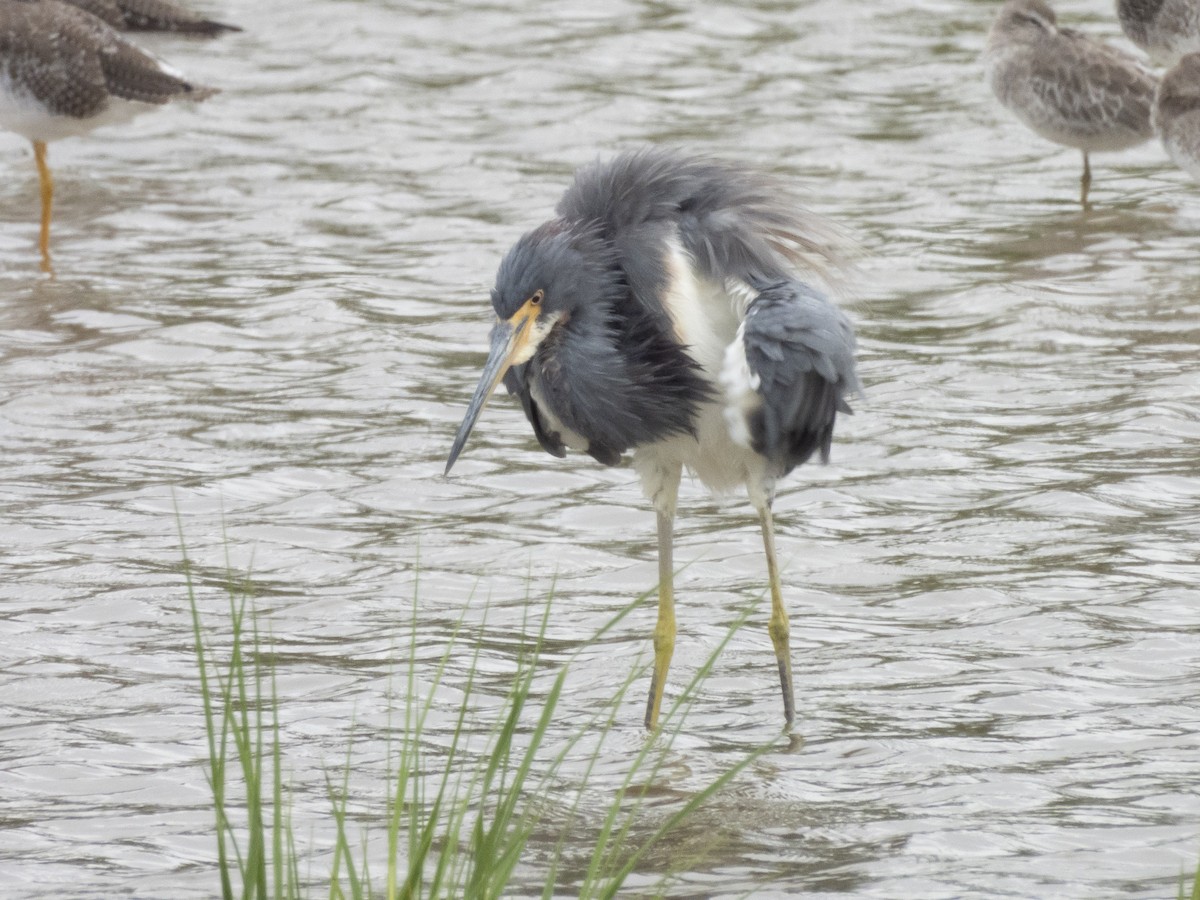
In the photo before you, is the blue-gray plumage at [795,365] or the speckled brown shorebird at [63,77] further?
the speckled brown shorebird at [63,77]

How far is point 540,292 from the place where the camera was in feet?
16.5

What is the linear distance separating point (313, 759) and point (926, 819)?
1626 millimetres

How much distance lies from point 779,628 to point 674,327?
984 millimetres

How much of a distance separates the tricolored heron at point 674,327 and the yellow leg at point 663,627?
307 mm

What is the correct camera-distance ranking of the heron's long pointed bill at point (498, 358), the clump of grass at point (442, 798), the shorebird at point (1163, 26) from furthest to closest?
the shorebird at point (1163, 26)
the heron's long pointed bill at point (498, 358)
the clump of grass at point (442, 798)

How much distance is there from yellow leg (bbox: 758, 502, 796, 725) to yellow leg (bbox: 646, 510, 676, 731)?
0.96 ft

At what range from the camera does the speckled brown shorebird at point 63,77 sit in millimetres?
10242

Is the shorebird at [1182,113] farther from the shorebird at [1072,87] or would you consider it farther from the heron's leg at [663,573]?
the heron's leg at [663,573]

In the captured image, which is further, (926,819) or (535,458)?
(535,458)

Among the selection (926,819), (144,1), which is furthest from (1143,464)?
(144,1)

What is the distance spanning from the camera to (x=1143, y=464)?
23.7 ft

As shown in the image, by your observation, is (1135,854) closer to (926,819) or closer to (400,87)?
(926,819)

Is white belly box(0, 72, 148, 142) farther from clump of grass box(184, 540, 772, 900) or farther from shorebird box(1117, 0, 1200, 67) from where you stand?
shorebird box(1117, 0, 1200, 67)

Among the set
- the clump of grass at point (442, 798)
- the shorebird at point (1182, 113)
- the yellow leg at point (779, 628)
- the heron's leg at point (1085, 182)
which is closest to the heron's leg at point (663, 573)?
the clump of grass at point (442, 798)
